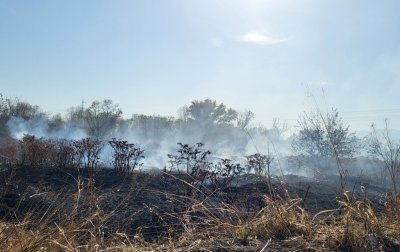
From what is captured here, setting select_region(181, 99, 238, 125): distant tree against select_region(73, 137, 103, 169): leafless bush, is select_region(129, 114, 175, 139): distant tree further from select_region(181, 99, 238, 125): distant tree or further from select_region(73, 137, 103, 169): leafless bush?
select_region(73, 137, 103, 169): leafless bush

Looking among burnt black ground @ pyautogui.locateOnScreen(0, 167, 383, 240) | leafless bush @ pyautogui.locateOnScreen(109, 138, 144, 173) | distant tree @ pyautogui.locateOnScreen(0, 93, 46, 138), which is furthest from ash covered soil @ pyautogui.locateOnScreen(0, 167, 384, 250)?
distant tree @ pyautogui.locateOnScreen(0, 93, 46, 138)

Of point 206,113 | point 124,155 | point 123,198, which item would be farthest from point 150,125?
point 123,198

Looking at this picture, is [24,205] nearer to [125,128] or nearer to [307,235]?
[307,235]

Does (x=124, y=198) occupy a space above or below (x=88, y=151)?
below

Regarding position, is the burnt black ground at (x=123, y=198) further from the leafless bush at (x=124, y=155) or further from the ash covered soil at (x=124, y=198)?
the leafless bush at (x=124, y=155)

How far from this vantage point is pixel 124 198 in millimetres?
6109

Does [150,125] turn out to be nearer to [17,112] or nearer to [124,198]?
[17,112]

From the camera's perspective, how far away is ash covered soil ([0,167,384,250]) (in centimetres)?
545

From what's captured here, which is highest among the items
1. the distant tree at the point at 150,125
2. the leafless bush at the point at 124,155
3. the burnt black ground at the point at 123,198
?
the distant tree at the point at 150,125

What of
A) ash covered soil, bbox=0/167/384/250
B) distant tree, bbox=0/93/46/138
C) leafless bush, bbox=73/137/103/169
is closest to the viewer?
ash covered soil, bbox=0/167/384/250

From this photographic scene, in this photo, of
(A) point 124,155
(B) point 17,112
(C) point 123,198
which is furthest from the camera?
(B) point 17,112

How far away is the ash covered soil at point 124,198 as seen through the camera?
5.45 m

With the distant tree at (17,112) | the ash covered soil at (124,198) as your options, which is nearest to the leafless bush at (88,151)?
the ash covered soil at (124,198)

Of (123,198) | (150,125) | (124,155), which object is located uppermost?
(150,125)
